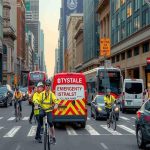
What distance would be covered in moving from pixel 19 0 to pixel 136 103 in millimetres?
127429

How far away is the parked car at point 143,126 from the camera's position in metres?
12.3

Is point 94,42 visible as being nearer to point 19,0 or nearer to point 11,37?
point 11,37

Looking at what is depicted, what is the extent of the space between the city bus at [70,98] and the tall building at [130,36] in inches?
1284

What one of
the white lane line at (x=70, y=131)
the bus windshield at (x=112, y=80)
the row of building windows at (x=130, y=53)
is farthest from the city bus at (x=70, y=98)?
the row of building windows at (x=130, y=53)

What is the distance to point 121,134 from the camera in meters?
18.0

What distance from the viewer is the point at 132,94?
33688mm

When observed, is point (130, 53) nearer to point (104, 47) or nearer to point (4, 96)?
point (104, 47)

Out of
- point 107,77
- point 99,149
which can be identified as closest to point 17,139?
point 99,149

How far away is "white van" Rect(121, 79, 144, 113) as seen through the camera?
33469mm

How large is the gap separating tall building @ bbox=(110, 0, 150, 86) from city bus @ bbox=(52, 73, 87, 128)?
32613 millimetres

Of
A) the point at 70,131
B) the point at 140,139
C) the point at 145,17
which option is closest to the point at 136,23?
the point at 145,17

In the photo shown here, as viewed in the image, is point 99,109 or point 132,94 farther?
point 132,94

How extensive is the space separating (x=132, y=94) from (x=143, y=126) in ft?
69.3

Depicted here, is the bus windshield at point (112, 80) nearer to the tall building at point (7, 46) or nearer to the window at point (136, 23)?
the window at point (136, 23)
